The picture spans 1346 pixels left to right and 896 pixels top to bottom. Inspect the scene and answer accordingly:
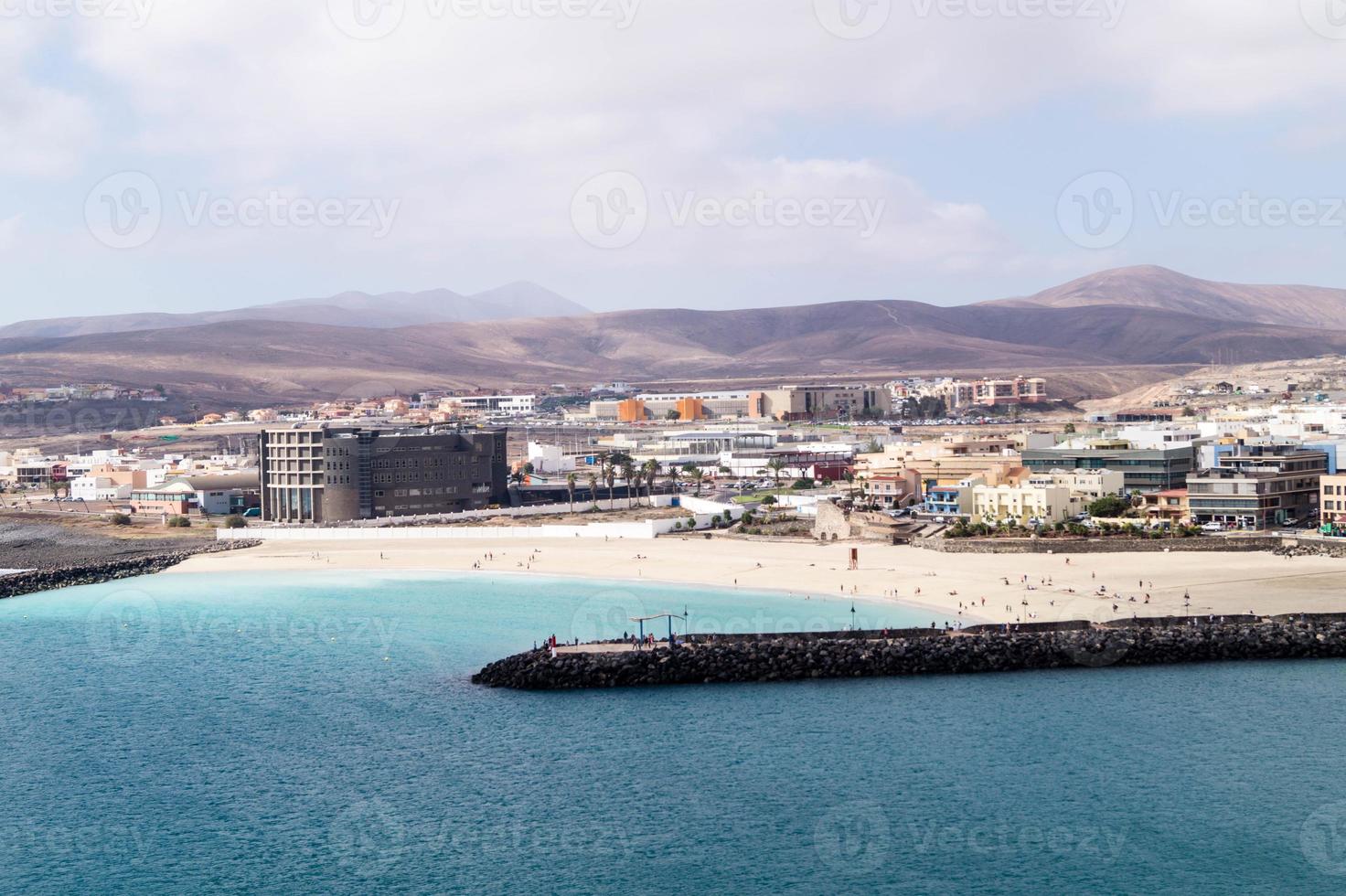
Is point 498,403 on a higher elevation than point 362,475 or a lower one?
higher

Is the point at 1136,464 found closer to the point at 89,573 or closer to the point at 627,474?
the point at 627,474

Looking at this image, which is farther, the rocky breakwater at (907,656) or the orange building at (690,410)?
the orange building at (690,410)

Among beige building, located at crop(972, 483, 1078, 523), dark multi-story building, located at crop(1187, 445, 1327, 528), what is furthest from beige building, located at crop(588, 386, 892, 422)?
dark multi-story building, located at crop(1187, 445, 1327, 528)

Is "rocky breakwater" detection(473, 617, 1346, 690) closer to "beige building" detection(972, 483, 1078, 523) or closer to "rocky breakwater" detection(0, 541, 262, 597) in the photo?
"beige building" detection(972, 483, 1078, 523)

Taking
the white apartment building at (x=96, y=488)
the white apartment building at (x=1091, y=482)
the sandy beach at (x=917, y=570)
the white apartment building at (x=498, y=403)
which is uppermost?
the white apartment building at (x=498, y=403)

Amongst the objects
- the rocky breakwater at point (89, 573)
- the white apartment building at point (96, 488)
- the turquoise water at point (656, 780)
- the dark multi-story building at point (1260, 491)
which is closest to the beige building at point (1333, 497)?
the dark multi-story building at point (1260, 491)

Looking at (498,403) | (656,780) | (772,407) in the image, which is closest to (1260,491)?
(656,780)

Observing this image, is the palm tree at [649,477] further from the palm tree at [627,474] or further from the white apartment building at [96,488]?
the white apartment building at [96,488]
